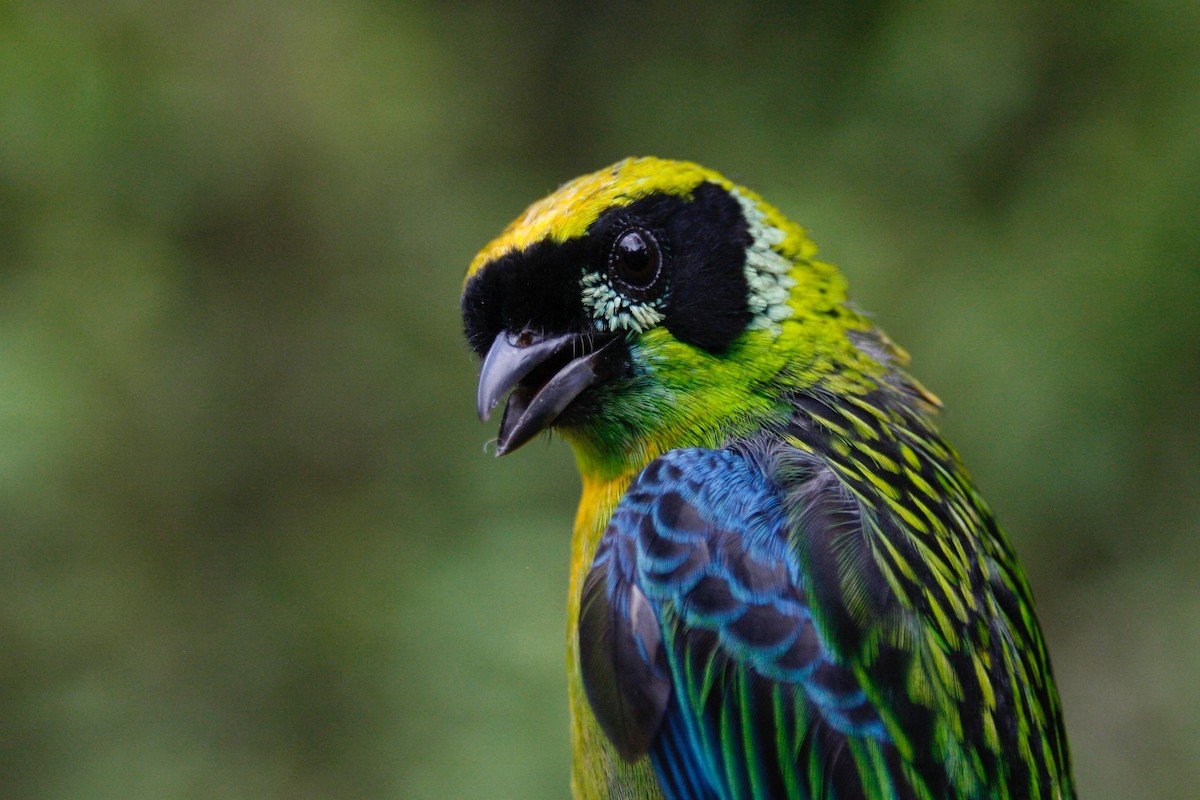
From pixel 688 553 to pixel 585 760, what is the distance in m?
0.53

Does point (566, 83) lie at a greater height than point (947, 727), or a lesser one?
greater

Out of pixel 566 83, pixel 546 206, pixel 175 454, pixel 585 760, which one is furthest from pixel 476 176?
pixel 585 760

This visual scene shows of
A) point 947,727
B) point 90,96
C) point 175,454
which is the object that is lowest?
point 947,727

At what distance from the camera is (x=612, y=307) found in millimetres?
2115

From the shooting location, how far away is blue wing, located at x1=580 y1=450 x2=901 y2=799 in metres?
1.84

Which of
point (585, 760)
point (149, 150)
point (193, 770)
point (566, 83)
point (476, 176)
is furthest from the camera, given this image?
point (566, 83)

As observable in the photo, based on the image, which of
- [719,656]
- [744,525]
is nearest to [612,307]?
[744,525]

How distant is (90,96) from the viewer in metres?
4.81

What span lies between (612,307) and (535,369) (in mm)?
205

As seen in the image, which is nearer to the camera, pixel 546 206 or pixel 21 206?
pixel 546 206

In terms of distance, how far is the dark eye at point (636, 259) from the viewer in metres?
2.12

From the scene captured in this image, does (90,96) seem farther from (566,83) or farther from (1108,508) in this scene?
(1108,508)

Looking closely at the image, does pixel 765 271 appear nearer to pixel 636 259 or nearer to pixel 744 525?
pixel 636 259

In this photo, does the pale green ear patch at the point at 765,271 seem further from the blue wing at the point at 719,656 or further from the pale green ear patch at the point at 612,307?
the blue wing at the point at 719,656
